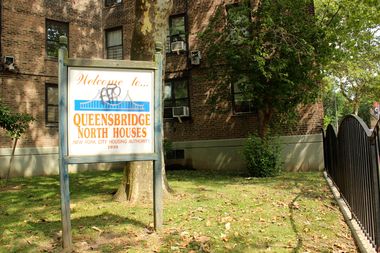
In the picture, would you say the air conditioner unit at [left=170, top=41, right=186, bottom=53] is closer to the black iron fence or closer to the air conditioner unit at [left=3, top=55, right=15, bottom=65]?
the air conditioner unit at [left=3, top=55, right=15, bottom=65]

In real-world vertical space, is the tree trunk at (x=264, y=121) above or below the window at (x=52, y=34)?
below

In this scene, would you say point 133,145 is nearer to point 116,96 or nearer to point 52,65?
point 116,96

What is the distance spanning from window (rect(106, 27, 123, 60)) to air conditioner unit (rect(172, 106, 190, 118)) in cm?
429

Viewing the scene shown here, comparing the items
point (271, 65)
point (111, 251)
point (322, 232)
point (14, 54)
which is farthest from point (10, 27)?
point (322, 232)

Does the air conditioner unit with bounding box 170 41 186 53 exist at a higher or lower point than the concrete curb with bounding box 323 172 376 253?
higher

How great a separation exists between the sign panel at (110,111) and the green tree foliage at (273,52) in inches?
253

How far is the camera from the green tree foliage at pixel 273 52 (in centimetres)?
1134

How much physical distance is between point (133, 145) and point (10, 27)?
12419 millimetres

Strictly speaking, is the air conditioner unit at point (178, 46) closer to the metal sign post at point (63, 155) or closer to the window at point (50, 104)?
the window at point (50, 104)

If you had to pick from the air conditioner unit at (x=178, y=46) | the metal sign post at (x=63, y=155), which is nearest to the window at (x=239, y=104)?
the air conditioner unit at (x=178, y=46)

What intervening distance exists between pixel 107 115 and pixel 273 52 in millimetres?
7888

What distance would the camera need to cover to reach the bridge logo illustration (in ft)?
16.0

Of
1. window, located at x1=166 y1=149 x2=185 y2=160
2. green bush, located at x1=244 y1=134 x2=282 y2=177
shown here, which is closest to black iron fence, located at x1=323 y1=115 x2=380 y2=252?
green bush, located at x1=244 y1=134 x2=282 y2=177

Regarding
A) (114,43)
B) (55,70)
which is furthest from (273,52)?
(55,70)
